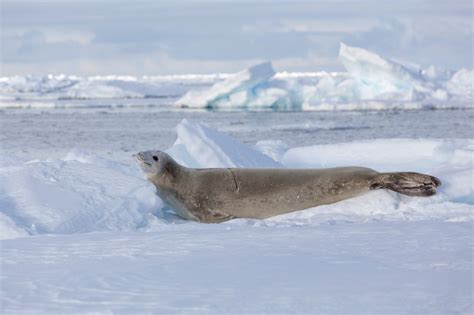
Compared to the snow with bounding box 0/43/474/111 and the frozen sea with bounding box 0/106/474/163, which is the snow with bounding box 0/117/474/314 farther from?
the snow with bounding box 0/43/474/111

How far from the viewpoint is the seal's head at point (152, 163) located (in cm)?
532

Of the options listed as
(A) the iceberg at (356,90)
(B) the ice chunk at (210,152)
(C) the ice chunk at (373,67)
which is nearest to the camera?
(B) the ice chunk at (210,152)

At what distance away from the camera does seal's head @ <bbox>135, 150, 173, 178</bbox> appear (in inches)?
209

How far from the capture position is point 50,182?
4750 millimetres

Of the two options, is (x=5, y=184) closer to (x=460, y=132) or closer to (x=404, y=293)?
(x=404, y=293)

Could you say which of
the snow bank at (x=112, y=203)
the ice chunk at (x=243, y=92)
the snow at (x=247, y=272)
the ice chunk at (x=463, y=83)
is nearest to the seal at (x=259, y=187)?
the snow bank at (x=112, y=203)

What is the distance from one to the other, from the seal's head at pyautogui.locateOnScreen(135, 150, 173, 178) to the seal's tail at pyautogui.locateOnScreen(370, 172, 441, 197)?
141 cm

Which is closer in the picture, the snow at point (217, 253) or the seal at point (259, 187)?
the snow at point (217, 253)

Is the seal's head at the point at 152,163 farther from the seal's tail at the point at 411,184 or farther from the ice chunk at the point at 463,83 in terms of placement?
the ice chunk at the point at 463,83

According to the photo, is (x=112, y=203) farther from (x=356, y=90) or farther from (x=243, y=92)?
(x=356, y=90)

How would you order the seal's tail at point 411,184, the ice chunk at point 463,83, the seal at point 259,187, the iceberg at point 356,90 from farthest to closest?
the ice chunk at point 463,83
the iceberg at point 356,90
the seal at point 259,187
the seal's tail at point 411,184

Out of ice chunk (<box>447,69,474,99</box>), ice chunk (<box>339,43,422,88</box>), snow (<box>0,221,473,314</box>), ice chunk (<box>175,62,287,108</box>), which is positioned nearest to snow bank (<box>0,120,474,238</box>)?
snow (<box>0,221,473,314</box>)

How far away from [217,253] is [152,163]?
7.74 ft

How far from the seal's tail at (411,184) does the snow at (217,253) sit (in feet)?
0.23
